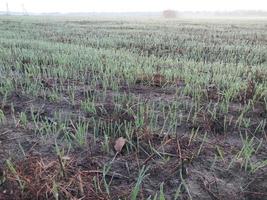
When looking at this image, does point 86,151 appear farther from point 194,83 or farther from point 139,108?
point 194,83

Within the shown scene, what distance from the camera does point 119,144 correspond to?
2500 mm

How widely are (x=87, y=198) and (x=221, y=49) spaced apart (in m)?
7.37

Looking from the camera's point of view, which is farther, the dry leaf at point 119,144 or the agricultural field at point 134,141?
Answer: the dry leaf at point 119,144

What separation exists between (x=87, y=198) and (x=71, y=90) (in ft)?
7.17

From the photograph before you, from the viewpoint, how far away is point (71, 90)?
3.99 meters

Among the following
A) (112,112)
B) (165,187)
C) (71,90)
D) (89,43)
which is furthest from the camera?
(89,43)

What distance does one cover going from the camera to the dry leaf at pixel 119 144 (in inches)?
97.6

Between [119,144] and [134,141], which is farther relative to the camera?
[134,141]

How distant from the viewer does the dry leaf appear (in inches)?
97.6

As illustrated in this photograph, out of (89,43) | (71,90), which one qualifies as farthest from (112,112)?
(89,43)

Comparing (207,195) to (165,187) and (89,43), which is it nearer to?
(165,187)

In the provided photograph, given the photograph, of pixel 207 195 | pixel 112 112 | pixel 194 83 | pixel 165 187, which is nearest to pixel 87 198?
pixel 165 187

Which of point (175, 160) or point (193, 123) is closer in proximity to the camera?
point (175, 160)

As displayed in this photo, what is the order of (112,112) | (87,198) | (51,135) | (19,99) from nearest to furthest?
(87,198)
(51,135)
(112,112)
(19,99)
